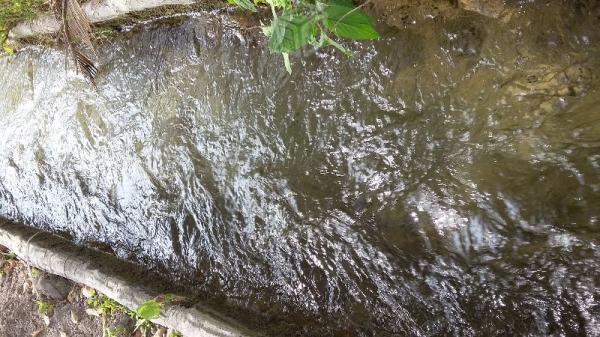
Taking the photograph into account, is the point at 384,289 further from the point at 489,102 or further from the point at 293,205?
the point at 489,102

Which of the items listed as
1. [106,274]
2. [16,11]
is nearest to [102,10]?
[16,11]

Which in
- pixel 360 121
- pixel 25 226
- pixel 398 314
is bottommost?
pixel 25 226

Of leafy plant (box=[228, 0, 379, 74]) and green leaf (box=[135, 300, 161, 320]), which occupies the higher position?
leafy plant (box=[228, 0, 379, 74])

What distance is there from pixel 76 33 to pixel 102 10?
423 mm

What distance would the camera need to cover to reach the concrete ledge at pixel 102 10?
3.23 metres

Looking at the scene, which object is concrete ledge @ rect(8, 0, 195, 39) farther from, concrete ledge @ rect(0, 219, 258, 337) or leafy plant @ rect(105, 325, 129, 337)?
leafy plant @ rect(105, 325, 129, 337)

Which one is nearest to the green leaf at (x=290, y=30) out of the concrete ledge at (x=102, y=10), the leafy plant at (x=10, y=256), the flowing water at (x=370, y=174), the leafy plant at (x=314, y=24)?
the leafy plant at (x=314, y=24)

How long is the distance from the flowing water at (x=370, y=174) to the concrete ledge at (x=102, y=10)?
Answer: 256 millimetres

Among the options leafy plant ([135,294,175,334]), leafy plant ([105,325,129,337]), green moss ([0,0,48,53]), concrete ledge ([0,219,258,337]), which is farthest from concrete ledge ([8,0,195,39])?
leafy plant ([105,325,129,337])

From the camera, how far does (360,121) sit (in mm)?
2688

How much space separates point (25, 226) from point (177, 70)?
2.10m

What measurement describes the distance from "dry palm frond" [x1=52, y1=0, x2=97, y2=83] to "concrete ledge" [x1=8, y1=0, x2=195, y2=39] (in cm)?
9

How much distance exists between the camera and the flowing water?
214cm

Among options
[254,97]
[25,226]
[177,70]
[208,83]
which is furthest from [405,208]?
[25,226]
